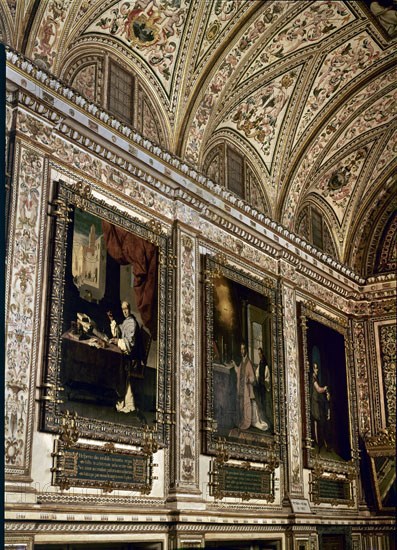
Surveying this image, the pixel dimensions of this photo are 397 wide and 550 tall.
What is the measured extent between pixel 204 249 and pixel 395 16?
5.07 meters

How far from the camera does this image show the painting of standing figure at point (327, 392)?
49.8 feet

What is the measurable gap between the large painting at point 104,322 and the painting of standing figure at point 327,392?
482cm

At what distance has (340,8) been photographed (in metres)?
13.1

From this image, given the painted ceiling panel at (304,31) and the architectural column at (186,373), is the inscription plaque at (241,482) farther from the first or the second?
the painted ceiling panel at (304,31)

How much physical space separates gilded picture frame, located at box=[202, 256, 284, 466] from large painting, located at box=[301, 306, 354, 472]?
1.16 meters

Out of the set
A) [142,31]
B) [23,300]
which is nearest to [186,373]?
[23,300]

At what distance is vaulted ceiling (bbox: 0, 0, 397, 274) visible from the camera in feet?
36.8

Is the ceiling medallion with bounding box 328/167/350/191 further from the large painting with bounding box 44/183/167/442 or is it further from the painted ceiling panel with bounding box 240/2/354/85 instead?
the large painting with bounding box 44/183/167/442

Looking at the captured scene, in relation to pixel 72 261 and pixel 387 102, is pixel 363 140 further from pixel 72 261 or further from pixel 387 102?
pixel 72 261

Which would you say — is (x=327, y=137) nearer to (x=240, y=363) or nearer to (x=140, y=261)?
(x=240, y=363)

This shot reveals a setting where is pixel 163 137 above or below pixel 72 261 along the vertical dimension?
above

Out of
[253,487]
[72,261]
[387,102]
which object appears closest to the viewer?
[72,261]

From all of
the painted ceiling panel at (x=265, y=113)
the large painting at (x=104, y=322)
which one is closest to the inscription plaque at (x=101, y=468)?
the large painting at (x=104, y=322)

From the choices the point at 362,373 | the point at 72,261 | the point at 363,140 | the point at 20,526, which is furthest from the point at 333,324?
the point at 20,526
